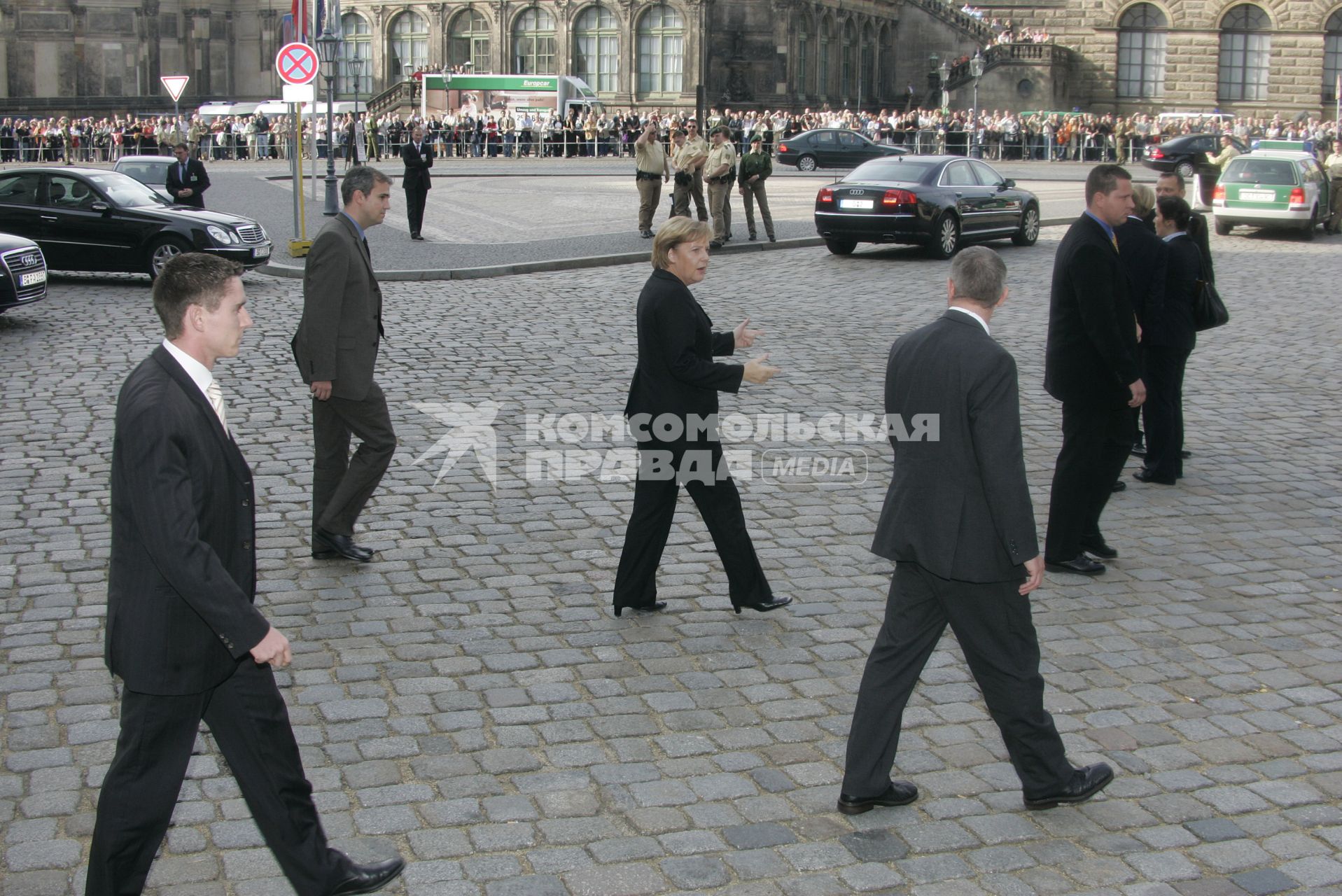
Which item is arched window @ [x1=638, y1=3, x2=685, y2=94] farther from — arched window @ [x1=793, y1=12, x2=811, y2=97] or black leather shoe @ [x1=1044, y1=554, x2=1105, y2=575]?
black leather shoe @ [x1=1044, y1=554, x2=1105, y2=575]

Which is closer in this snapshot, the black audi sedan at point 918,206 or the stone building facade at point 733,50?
the black audi sedan at point 918,206

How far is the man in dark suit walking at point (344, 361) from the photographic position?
7.02 metres

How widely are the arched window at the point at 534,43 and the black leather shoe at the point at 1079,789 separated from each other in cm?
5787

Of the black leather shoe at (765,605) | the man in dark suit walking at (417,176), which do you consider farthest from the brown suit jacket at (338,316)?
the man in dark suit walking at (417,176)

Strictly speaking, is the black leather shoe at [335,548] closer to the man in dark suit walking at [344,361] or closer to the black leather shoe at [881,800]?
the man in dark suit walking at [344,361]

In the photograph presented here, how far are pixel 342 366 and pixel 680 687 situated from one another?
95.5 inches

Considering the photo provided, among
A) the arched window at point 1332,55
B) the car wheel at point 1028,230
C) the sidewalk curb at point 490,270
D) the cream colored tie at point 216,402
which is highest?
the arched window at point 1332,55

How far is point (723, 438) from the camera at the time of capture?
10047mm

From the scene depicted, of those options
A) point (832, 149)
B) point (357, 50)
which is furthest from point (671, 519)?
point (357, 50)

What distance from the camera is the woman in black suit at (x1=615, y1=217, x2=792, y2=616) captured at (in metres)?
6.09

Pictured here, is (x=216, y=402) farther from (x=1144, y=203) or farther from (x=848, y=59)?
(x=848, y=59)

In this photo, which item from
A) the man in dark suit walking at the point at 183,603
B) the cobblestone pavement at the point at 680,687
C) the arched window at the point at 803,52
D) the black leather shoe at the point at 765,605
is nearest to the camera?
the man in dark suit walking at the point at 183,603

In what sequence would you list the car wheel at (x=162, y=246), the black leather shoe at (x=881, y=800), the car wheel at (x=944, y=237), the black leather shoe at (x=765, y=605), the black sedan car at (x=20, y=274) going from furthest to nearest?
the car wheel at (x=944, y=237)
the car wheel at (x=162, y=246)
the black sedan car at (x=20, y=274)
the black leather shoe at (x=765, y=605)
the black leather shoe at (x=881, y=800)

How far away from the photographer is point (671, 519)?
6500 millimetres
